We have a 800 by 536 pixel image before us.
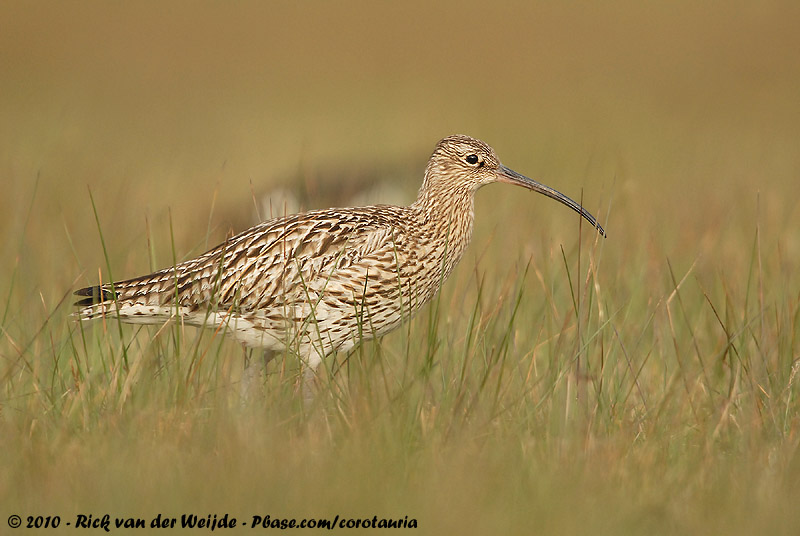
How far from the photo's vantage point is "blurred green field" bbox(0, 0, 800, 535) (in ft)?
13.5

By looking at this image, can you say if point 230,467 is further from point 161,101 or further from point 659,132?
point 161,101

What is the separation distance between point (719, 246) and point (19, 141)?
9.08 metres

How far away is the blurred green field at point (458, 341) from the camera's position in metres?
4.10

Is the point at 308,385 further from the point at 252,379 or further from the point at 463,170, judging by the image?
the point at 463,170

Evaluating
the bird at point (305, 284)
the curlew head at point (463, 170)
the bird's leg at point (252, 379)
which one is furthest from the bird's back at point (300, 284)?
the curlew head at point (463, 170)

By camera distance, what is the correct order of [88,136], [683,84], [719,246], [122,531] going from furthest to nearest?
[683,84]
[88,136]
[719,246]
[122,531]

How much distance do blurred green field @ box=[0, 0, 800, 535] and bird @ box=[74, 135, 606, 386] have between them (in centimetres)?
20

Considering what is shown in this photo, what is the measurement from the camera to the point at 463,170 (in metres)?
Answer: 6.53

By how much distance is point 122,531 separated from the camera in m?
3.80

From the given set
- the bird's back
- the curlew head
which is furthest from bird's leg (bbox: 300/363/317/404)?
the curlew head

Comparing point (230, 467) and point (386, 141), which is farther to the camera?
point (386, 141)

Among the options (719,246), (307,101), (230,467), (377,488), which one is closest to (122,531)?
(230,467)

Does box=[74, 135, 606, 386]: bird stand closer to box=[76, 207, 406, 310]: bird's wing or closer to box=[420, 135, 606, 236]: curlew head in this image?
box=[76, 207, 406, 310]: bird's wing

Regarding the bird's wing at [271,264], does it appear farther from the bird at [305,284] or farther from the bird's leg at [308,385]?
the bird's leg at [308,385]
